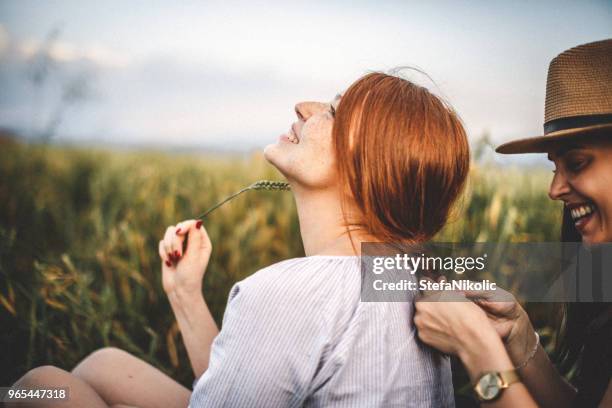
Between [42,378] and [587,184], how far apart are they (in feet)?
5.42

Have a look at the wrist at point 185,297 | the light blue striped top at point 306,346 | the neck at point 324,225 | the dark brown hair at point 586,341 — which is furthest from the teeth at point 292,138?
the dark brown hair at point 586,341

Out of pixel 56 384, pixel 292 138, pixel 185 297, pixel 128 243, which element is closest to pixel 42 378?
pixel 56 384

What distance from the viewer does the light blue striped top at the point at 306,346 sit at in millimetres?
1235

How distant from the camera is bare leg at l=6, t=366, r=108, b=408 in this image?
1.63 m

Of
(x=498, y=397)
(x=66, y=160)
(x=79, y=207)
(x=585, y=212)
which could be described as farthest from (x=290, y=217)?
(x=66, y=160)

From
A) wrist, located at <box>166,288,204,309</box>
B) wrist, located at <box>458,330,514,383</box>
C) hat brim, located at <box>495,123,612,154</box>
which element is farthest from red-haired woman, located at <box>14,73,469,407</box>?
wrist, located at <box>166,288,204,309</box>

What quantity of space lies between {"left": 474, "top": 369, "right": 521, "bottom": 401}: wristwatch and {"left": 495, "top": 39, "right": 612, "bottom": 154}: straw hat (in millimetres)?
693

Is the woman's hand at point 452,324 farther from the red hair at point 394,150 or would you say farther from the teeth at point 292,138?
the teeth at point 292,138

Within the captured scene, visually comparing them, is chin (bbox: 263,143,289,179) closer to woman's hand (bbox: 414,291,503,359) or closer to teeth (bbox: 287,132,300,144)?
teeth (bbox: 287,132,300,144)

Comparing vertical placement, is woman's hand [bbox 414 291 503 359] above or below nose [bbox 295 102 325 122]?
below

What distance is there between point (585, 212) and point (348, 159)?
729mm

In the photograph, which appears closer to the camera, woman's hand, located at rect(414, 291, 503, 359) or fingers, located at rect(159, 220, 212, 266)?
woman's hand, located at rect(414, 291, 503, 359)

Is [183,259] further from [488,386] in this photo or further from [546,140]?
[546,140]

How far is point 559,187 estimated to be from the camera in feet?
5.40
